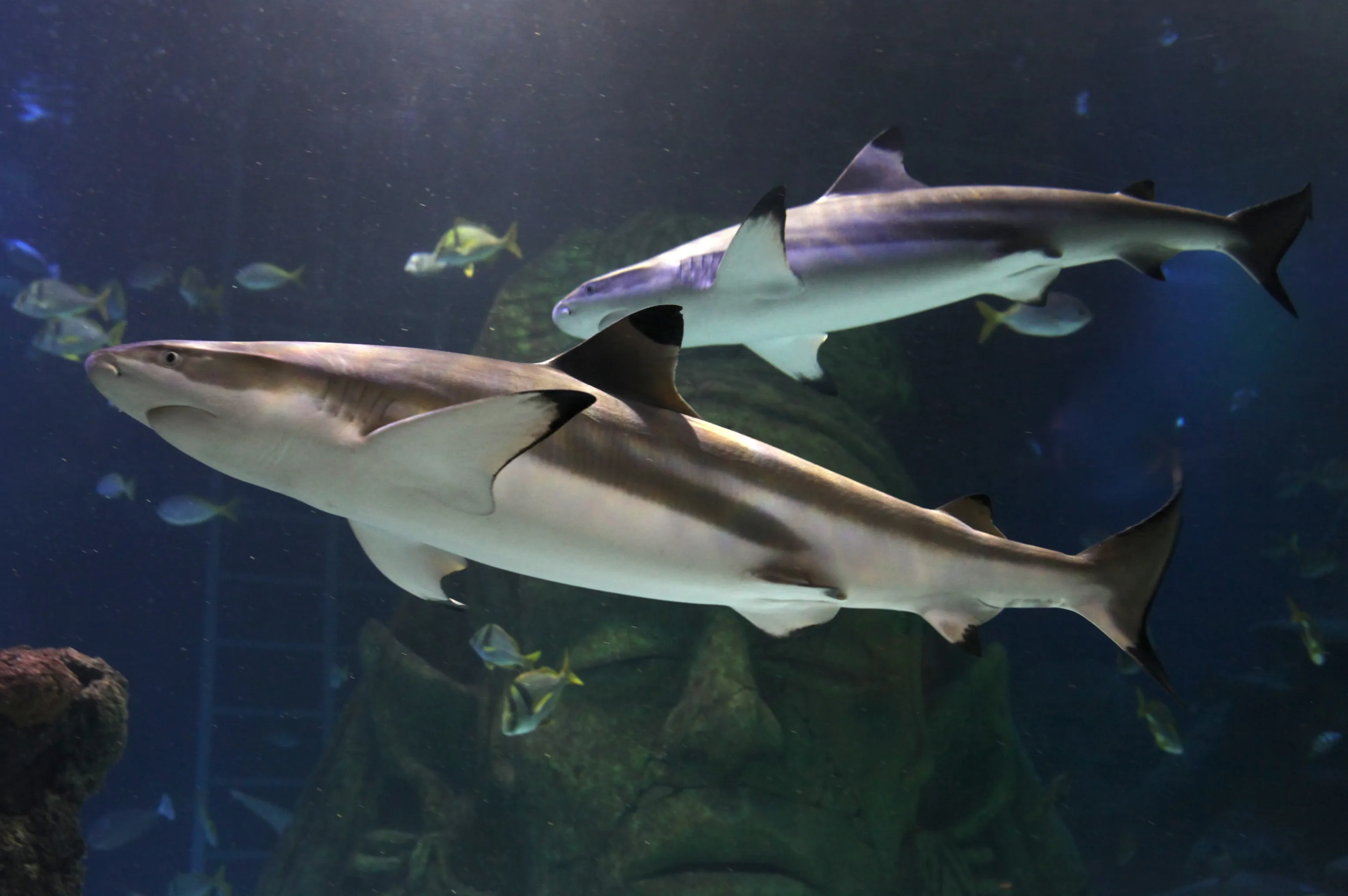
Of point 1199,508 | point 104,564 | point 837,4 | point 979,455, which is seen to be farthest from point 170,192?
point 1199,508

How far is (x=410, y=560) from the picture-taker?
196 centimetres

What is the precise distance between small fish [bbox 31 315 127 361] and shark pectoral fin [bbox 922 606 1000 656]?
952 centimetres

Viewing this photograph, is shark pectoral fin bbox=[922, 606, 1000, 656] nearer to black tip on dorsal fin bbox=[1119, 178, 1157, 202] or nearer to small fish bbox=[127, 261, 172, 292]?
Result: black tip on dorsal fin bbox=[1119, 178, 1157, 202]

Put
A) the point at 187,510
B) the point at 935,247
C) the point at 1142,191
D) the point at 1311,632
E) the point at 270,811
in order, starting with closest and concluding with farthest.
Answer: the point at 935,247, the point at 1142,191, the point at 1311,632, the point at 187,510, the point at 270,811

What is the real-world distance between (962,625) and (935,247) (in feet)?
5.73

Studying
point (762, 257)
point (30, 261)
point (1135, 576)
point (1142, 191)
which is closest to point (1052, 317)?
point (1142, 191)

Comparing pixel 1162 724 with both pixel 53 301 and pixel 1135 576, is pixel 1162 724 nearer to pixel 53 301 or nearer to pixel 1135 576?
pixel 1135 576

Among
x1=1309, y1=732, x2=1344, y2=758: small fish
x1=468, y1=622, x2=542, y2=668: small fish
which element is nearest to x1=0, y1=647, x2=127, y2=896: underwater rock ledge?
x1=468, y1=622, x2=542, y2=668: small fish

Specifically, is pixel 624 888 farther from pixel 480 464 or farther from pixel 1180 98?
pixel 1180 98

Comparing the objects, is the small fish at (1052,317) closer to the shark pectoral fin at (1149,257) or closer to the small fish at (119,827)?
the shark pectoral fin at (1149,257)

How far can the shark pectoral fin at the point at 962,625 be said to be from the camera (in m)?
2.12

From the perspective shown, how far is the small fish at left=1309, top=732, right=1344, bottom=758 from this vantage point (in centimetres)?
1019

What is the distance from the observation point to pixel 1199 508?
Result: 88.1ft

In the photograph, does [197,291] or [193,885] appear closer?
[193,885]
